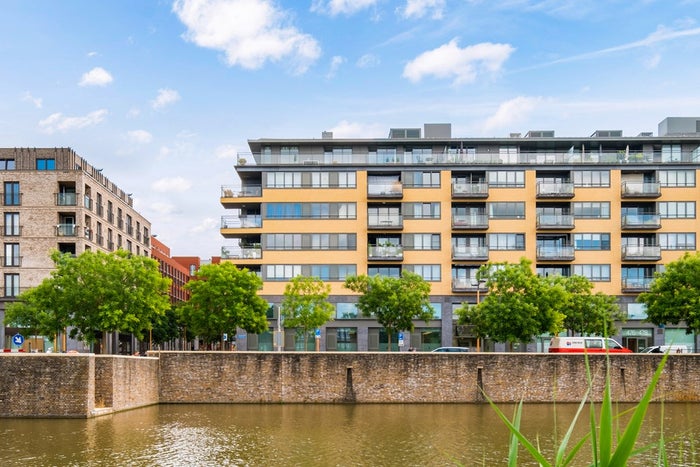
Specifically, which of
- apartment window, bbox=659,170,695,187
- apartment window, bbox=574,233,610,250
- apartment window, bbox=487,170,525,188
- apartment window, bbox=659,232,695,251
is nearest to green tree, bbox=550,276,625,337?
apartment window, bbox=574,233,610,250

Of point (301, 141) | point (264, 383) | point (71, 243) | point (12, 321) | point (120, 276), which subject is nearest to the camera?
point (264, 383)

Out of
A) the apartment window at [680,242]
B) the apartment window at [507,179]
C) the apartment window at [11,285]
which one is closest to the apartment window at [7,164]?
the apartment window at [11,285]

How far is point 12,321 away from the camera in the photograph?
206ft

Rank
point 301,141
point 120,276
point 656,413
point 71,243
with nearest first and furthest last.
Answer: point 656,413, point 120,276, point 71,243, point 301,141

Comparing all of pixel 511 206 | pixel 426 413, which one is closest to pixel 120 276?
pixel 426 413

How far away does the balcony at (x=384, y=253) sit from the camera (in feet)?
234

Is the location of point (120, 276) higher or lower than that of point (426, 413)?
higher

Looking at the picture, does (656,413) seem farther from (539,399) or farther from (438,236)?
(438,236)

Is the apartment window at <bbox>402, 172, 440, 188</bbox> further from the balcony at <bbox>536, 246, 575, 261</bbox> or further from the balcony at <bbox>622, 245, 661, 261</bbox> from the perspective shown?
the balcony at <bbox>622, 245, 661, 261</bbox>

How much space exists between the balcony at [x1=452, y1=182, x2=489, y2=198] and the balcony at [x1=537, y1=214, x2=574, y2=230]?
5.58 m

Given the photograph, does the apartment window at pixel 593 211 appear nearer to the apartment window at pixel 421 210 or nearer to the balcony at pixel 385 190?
the apartment window at pixel 421 210

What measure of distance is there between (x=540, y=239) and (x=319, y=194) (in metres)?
21.2

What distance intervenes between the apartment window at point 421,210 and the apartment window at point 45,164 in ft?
108

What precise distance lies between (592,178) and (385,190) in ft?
63.7
